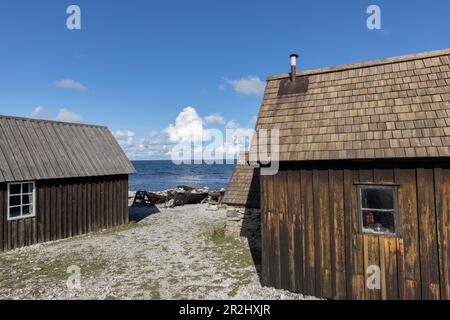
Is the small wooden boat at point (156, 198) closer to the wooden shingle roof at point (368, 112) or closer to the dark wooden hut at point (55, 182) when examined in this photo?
the dark wooden hut at point (55, 182)

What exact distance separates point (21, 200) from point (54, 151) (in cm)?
331

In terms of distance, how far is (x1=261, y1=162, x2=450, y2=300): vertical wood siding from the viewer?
21.6 ft

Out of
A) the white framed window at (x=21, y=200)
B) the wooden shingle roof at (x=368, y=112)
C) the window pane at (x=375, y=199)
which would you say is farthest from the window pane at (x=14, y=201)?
the window pane at (x=375, y=199)

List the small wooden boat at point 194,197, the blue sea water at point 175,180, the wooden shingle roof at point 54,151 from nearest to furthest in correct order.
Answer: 1. the wooden shingle roof at point 54,151
2. the small wooden boat at point 194,197
3. the blue sea water at point 175,180

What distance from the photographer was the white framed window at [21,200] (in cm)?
1347

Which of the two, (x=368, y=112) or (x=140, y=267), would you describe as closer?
(x=368, y=112)

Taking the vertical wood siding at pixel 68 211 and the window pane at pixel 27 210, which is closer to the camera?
the vertical wood siding at pixel 68 211

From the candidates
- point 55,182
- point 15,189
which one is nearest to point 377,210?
point 55,182

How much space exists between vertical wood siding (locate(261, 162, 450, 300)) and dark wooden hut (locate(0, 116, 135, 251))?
1152 cm

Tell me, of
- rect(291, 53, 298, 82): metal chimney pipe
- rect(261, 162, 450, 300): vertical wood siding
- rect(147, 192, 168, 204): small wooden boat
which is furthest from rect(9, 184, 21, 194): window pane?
rect(147, 192, 168, 204): small wooden boat

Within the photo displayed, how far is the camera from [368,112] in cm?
795

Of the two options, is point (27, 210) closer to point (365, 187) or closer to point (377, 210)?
point (365, 187)

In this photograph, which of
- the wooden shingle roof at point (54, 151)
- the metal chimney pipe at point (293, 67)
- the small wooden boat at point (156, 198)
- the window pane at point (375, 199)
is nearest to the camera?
the window pane at point (375, 199)

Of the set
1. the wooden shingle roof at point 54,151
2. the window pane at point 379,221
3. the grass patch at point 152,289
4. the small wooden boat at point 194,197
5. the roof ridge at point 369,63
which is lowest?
the grass patch at point 152,289
